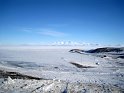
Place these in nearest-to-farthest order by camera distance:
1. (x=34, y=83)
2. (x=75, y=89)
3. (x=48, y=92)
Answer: (x=48, y=92)
(x=75, y=89)
(x=34, y=83)

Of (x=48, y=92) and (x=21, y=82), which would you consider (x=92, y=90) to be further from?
(x=21, y=82)

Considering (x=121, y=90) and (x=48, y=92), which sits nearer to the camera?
(x=48, y=92)

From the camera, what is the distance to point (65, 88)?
8.87 meters

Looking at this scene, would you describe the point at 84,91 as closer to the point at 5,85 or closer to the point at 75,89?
the point at 75,89

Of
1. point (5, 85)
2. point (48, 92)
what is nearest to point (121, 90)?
point (48, 92)

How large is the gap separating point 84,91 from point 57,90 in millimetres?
1639

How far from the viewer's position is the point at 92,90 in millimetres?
8531

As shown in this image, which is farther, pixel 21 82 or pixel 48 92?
pixel 21 82

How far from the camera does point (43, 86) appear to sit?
9.05 m

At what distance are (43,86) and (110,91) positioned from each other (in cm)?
422

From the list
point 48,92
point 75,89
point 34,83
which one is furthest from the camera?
point 34,83

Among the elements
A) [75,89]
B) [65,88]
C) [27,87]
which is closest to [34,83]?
[27,87]

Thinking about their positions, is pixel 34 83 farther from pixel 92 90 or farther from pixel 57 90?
pixel 92 90

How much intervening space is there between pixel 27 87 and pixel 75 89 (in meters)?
3.08
